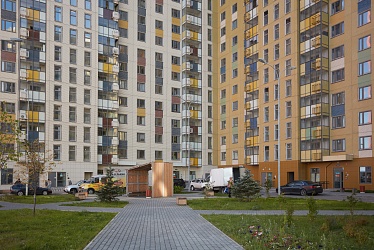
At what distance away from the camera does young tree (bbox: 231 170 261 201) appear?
27.3 metres

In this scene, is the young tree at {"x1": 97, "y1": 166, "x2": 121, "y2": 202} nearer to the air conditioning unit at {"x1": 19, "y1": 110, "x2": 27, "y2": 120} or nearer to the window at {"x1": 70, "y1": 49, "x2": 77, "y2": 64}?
the air conditioning unit at {"x1": 19, "y1": 110, "x2": 27, "y2": 120}

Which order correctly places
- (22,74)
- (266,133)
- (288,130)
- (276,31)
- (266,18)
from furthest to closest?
(266,18) < (266,133) < (276,31) < (288,130) < (22,74)

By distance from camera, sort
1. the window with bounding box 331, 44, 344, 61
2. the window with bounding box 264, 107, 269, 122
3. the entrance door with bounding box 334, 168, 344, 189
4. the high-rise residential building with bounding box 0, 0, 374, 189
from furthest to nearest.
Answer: the window with bounding box 264, 107, 269, 122 < the window with bounding box 331, 44, 344, 61 < the high-rise residential building with bounding box 0, 0, 374, 189 < the entrance door with bounding box 334, 168, 344, 189

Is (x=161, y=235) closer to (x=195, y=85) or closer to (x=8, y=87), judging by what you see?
(x=8, y=87)

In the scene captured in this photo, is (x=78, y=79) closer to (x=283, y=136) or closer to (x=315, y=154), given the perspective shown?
(x=283, y=136)

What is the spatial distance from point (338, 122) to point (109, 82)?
3213cm

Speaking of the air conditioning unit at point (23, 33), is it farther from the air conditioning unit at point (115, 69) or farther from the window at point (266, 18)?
the window at point (266, 18)

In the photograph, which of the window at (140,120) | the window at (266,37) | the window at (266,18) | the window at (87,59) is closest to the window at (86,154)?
the window at (140,120)

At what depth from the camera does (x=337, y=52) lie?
165ft

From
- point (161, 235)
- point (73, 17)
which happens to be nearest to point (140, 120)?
point (73, 17)

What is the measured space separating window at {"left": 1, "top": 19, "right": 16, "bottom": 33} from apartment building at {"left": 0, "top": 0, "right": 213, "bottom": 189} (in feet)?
0.41

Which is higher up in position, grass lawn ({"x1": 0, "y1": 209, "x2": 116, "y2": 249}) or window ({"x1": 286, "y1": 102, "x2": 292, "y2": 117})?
window ({"x1": 286, "y1": 102, "x2": 292, "y2": 117})

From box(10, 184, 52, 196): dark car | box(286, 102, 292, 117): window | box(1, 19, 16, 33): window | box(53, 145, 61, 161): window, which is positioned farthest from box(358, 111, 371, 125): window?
box(1, 19, 16, 33): window

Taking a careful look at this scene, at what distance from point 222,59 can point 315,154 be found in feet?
93.7
